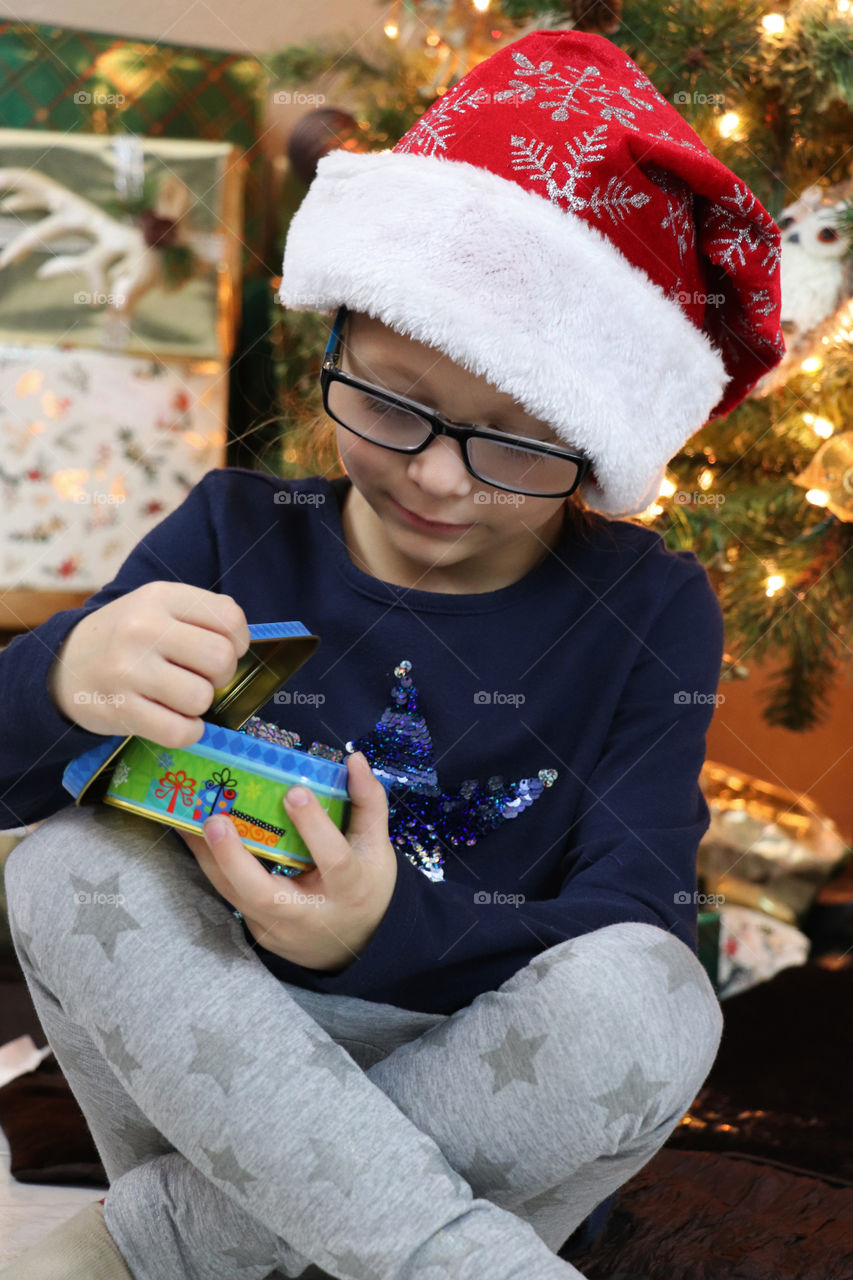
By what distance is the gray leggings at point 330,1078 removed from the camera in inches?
19.6

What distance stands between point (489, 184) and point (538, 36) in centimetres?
17

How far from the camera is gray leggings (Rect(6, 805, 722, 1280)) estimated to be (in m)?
0.50

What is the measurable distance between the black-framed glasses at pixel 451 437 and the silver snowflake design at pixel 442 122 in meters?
0.15

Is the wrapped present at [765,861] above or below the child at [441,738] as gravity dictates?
below

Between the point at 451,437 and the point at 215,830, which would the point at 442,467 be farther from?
the point at 215,830

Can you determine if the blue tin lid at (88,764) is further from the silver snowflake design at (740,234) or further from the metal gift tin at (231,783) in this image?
the silver snowflake design at (740,234)

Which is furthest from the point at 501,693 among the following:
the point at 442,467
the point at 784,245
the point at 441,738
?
the point at 784,245

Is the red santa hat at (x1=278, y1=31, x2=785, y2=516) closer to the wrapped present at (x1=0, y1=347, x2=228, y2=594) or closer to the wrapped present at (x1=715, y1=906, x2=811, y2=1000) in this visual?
the wrapped present at (x1=715, y1=906, x2=811, y2=1000)

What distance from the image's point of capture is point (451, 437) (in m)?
0.63

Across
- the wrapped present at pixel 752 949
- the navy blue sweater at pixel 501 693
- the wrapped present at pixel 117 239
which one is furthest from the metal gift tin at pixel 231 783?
the wrapped present at pixel 117 239

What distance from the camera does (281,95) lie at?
158 cm

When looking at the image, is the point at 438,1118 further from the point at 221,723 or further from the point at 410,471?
the point at 410,471

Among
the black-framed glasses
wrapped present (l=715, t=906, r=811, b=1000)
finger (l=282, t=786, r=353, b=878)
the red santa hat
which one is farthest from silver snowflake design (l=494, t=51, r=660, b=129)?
wrapped present (l=715, t=906, r=811, b=1000)

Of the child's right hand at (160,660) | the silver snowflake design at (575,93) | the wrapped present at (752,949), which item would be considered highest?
the silver snowflake design at (575,93)
